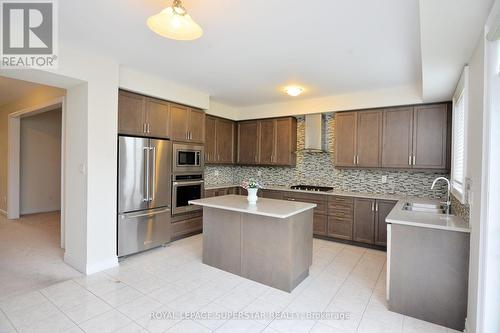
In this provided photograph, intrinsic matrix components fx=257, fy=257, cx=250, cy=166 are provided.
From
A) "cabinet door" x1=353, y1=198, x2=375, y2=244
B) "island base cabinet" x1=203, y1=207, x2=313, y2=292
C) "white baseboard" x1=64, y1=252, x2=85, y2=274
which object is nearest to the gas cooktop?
"cabinet door" x1=353, y1=198, x2=375, y2=244

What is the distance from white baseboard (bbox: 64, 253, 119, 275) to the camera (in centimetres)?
309

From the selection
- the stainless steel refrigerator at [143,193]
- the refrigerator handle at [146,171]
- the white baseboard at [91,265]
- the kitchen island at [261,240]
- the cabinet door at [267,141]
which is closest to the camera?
the kitchen island at [261,240]

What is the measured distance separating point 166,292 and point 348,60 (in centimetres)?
333

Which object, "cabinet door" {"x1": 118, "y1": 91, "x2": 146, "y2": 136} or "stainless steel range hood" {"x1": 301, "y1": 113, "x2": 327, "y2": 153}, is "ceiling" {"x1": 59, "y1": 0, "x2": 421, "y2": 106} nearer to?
"cabinet door" {"x1": 118, "y1": 91, "x2": 146, "y2": 136}

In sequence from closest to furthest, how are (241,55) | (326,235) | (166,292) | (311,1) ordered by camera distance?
(311,1) → (166,292) → (241,55) → (326,235)

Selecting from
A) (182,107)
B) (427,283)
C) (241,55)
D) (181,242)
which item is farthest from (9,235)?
(427,283)

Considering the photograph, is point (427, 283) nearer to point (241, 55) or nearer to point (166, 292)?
point (166, 292)

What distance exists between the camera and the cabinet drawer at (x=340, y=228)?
4329mm

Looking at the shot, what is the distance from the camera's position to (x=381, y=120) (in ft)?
14.0

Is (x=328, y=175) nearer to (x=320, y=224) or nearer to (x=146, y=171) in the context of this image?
(x=320, y=224)

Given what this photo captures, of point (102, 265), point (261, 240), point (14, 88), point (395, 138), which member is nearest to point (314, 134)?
point (395, 138)

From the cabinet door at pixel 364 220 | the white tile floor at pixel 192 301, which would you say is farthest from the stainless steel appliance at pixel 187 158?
the cabinet door at pixel 364 220

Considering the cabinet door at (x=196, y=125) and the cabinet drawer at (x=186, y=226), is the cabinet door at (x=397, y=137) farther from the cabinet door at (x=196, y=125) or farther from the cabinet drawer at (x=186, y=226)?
the cabinet drawer at (x=186, y=226)

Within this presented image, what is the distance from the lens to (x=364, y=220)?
13.8 ft
